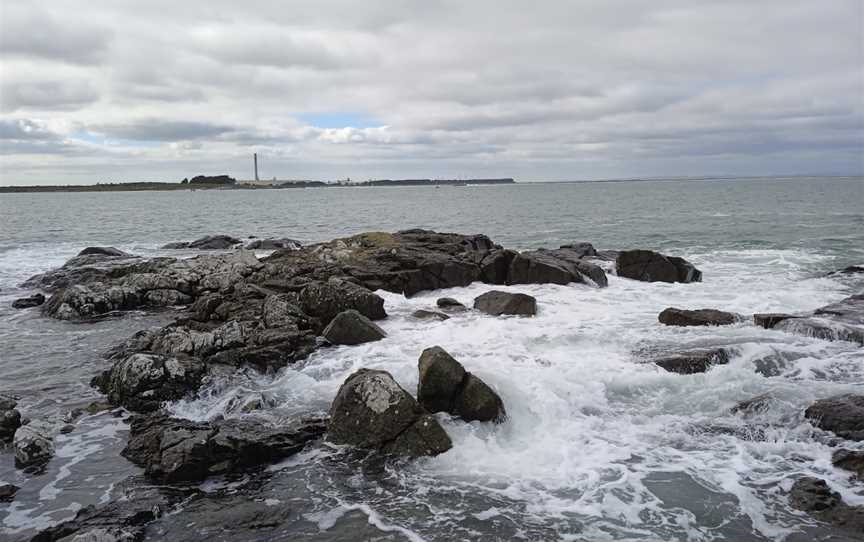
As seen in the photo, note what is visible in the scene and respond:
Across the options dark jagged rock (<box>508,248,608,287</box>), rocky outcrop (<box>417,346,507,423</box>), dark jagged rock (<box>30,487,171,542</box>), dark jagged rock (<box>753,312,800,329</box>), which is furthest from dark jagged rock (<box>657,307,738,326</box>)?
dark jagged rock (<box>30,487,171,542</box>)

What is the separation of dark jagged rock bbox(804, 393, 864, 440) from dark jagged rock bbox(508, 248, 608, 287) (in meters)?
11.9

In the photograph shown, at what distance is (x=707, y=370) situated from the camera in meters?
12.0

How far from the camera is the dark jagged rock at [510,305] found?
56.6 feet

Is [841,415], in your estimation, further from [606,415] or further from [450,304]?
[450,304]

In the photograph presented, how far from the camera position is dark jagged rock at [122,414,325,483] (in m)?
8.79

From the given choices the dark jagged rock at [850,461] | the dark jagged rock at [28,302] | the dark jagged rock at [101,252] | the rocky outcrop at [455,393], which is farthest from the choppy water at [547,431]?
the dark jagged rock at [101,252]

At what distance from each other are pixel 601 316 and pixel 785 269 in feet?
47.2

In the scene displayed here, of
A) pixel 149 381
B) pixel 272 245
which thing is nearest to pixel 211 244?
pixel 272 245

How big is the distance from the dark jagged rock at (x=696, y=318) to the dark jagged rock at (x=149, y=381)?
11.4 m

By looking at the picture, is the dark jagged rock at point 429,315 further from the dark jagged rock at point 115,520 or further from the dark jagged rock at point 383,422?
the dark jagged rock at point 115,520

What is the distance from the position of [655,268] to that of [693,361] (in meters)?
11.6

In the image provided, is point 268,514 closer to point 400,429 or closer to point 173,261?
point 400,429

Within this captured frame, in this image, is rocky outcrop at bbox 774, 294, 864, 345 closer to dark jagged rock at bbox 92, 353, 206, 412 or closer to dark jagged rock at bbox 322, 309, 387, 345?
dark jagged rock at bbox 322, 309, 387, 345

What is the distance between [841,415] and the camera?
954 centimetres
